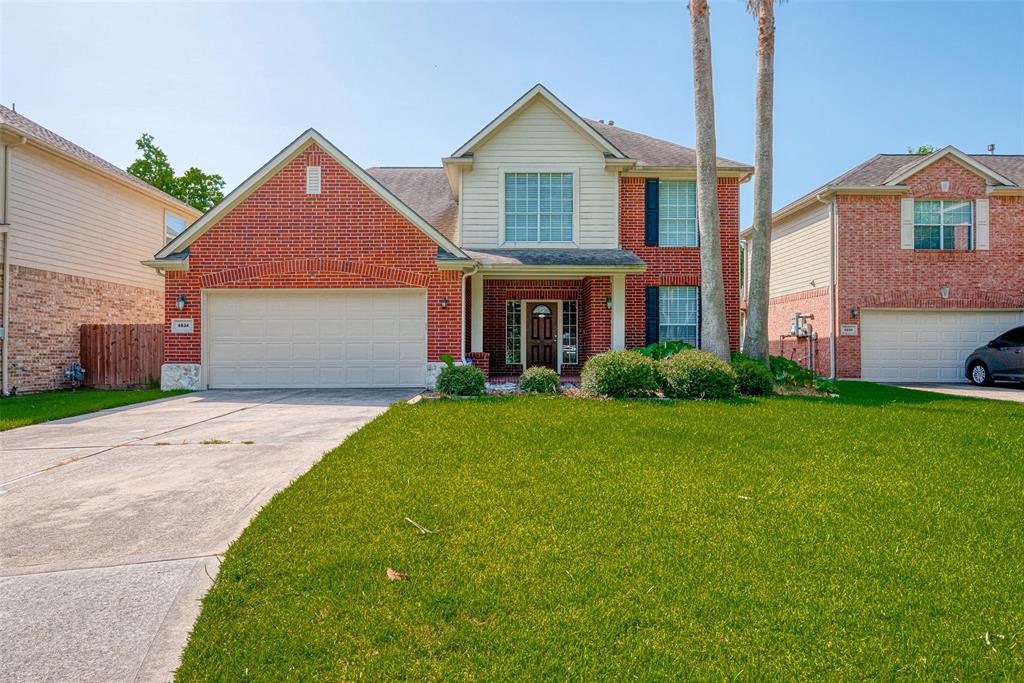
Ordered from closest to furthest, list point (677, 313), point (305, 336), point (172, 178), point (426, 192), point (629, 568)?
1. point (629, 568)
2. point (305, 336)
3. point (677, 313)
4. point (426, 192)
5. point (172, 178)

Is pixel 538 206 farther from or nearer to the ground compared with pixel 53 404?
farther from the ground

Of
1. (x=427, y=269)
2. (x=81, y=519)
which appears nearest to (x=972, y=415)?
(x=427, y=269)

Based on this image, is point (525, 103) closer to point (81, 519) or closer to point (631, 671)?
point (81, 519)

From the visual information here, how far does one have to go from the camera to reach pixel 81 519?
4.06 m

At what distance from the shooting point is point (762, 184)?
40.2 feet

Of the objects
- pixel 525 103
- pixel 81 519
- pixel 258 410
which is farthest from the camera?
pixel 525 103

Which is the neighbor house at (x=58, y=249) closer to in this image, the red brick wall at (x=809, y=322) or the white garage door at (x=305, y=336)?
the white garage door at (x=305, y=336)

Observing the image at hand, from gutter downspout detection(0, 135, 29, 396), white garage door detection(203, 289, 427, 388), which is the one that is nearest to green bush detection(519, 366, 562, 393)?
white garage door detection(203, 289, 427, 388)

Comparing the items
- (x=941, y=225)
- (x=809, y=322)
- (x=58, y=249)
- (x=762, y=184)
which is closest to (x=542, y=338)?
(x=762, y=184)

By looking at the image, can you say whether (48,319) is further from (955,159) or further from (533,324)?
(955,159)

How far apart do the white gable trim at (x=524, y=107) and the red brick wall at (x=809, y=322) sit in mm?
8087

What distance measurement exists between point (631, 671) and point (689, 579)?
883 mm

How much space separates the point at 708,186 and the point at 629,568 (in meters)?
10.7

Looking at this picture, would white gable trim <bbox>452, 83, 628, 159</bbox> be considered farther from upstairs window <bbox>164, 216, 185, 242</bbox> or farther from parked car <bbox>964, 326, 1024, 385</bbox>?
upstairs window <bbox>164, 216, 185, 242</bbox>
